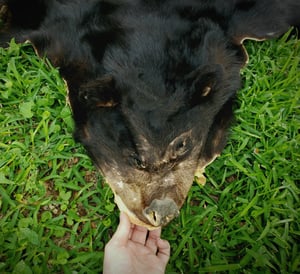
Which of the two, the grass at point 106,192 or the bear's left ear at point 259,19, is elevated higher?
the bear's left ear at point 259,19

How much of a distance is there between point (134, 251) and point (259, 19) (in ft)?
6.42

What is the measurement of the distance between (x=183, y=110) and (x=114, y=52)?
596 millimetres

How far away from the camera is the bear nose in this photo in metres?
2.78

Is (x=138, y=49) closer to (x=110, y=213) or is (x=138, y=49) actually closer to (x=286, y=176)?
(x=110, y=213)

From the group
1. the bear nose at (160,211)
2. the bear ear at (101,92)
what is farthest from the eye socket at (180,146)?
the bear ear at (101,92)

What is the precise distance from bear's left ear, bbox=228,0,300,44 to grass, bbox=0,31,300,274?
14.5 inches

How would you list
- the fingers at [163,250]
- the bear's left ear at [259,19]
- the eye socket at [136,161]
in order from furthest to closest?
the bear's left ear at [259,19] < the fingers at [163,250] < the eye socket at [136,161]

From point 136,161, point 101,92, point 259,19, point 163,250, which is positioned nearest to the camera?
point 101,92

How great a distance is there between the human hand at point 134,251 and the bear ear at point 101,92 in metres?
0.78

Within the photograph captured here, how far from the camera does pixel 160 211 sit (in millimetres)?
2781

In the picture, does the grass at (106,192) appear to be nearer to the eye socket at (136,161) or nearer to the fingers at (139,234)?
the fingers at (139,234)

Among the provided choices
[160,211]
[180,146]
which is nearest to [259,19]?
[180,146]

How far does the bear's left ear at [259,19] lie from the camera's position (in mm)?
3225

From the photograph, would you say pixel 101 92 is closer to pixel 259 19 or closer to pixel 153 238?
pixel 153 238
